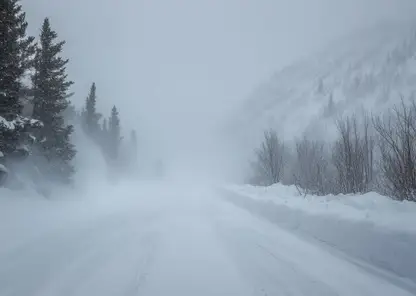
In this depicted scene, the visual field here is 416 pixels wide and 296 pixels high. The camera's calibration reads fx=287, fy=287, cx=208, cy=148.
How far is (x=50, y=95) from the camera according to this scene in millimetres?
18578

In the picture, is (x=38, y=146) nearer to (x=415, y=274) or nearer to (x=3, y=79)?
(x=3, y=79)

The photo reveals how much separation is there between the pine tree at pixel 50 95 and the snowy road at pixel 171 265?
11.6 m

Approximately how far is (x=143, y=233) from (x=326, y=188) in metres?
9.84

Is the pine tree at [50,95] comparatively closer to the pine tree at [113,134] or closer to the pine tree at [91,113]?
the pine tree at [91,113]

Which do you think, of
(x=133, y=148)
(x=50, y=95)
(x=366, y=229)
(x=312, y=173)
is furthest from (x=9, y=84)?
(x=133, y=148)

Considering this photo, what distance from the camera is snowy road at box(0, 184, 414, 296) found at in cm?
444

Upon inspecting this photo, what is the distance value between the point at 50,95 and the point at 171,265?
17.0 m

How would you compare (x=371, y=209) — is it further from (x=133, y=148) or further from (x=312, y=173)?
(x=133, y=148)

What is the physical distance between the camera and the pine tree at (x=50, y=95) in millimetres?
18406

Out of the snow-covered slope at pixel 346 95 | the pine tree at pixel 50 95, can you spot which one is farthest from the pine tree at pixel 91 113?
the snow-covered slope at pixel 346 95

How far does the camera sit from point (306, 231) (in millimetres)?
8234

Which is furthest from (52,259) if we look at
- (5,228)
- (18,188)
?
(18,188)

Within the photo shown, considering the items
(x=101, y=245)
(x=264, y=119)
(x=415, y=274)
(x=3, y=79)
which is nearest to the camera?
(x=415, y=274)

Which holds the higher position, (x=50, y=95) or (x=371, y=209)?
(x=50, y=95)
